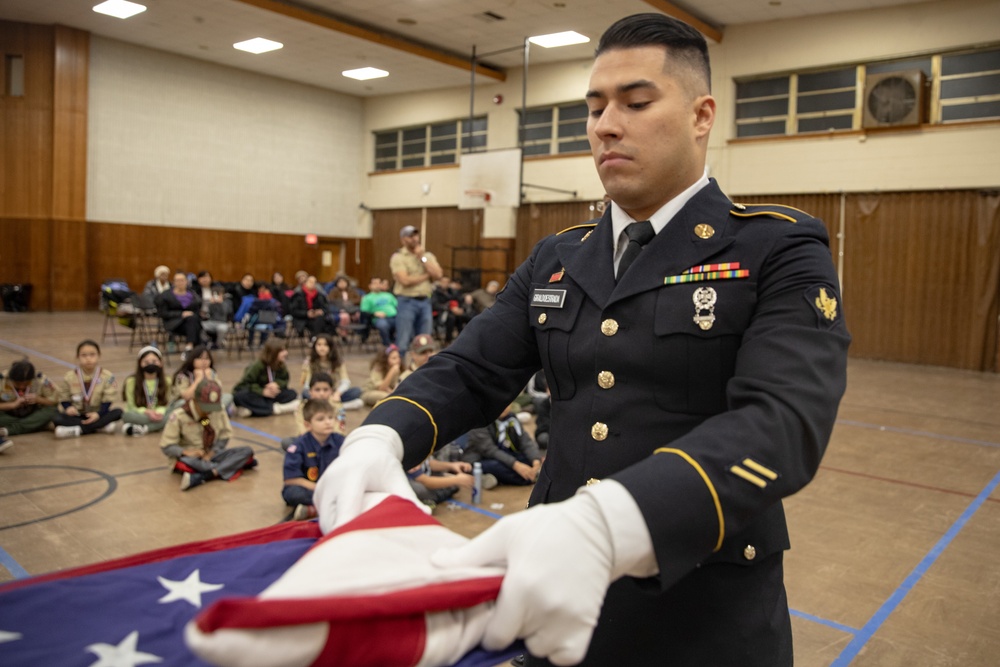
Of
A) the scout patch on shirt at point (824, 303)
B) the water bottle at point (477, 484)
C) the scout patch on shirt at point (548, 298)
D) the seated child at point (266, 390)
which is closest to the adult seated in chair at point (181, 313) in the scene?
the seated child at point (266, 390)

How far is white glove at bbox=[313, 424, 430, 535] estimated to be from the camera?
1145 mm

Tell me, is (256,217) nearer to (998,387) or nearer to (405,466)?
(998,387)

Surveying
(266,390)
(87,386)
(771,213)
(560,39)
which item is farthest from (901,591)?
(560,39)

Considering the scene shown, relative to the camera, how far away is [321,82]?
20344mm

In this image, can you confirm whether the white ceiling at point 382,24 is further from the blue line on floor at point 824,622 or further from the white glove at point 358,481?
the white glove at point 358,481

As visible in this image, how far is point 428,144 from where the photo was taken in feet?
67.9

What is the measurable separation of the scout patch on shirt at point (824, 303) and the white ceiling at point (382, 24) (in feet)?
42.5

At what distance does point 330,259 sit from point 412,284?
1318 cm

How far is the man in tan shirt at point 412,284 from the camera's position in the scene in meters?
9.55

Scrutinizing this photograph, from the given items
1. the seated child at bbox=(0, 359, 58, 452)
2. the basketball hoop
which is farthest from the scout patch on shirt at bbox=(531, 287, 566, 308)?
the basketball hoop

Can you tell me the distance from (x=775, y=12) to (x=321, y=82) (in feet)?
38.6

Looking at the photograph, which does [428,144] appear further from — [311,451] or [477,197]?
[311,451]

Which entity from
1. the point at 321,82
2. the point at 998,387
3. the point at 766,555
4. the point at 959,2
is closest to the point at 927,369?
the point at 998,387

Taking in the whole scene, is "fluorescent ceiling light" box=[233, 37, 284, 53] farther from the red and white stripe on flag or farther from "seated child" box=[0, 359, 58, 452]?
the red and white stripe on flag
